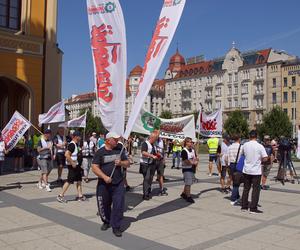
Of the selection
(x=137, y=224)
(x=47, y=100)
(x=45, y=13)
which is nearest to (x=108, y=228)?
(x=137, y=224)

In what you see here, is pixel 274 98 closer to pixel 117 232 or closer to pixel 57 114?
pixel 57 114

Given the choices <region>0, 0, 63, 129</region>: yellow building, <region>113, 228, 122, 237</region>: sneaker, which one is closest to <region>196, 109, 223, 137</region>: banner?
<region>113, 228, 122, 237</region>: sneaker

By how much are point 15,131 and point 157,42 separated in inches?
253

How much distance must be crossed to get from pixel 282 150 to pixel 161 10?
897cm

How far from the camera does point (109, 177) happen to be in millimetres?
7215

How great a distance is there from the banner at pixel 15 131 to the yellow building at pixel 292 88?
232 feet

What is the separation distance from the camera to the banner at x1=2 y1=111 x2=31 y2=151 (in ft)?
40.2

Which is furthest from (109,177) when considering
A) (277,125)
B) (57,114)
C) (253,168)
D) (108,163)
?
(277,125)

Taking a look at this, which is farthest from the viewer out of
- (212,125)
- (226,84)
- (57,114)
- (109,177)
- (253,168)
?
(226,84)

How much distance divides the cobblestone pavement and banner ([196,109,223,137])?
338cm

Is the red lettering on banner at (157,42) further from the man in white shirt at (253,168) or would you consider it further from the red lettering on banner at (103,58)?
the man in white shirt at (253,168)

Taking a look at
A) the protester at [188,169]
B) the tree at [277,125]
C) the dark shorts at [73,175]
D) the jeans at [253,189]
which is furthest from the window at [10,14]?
the tree at [277,125]

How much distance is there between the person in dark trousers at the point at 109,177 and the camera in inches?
286

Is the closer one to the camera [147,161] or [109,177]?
[109,177]
